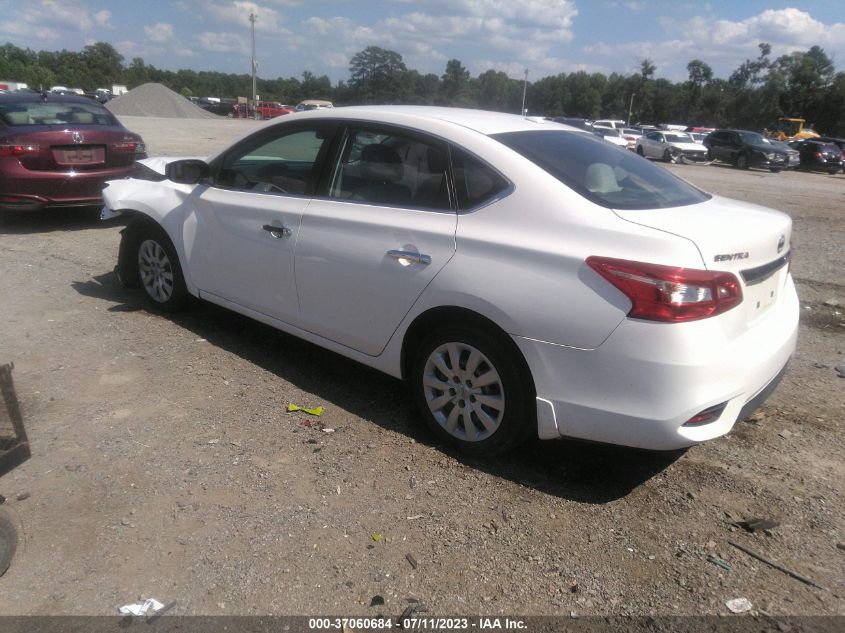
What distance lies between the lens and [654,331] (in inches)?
112

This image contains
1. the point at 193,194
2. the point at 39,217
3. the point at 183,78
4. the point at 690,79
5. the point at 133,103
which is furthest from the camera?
the point at 183,78

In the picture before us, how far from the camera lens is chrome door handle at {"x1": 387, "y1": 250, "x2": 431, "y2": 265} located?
3499 mm

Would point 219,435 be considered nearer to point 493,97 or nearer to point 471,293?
point 471,293

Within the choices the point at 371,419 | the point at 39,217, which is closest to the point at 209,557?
the point at 371,419

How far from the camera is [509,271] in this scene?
126 inches

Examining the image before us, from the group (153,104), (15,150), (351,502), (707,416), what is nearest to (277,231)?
(351,502)

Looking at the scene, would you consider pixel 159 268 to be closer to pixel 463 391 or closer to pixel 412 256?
pixel 412 256

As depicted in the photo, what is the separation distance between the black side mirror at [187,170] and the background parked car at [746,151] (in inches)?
1205

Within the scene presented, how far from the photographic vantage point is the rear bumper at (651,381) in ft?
9.39

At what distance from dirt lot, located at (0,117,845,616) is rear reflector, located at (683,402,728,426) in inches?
20.2

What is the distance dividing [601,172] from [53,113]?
7.55 meters

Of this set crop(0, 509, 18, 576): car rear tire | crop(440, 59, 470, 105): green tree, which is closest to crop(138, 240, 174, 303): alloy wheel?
crop(0, 509, 18, 576): car rear tire

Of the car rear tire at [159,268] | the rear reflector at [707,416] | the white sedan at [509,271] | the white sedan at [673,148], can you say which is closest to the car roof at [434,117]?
the white sedan at [509,271]

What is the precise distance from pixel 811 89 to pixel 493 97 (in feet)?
112
